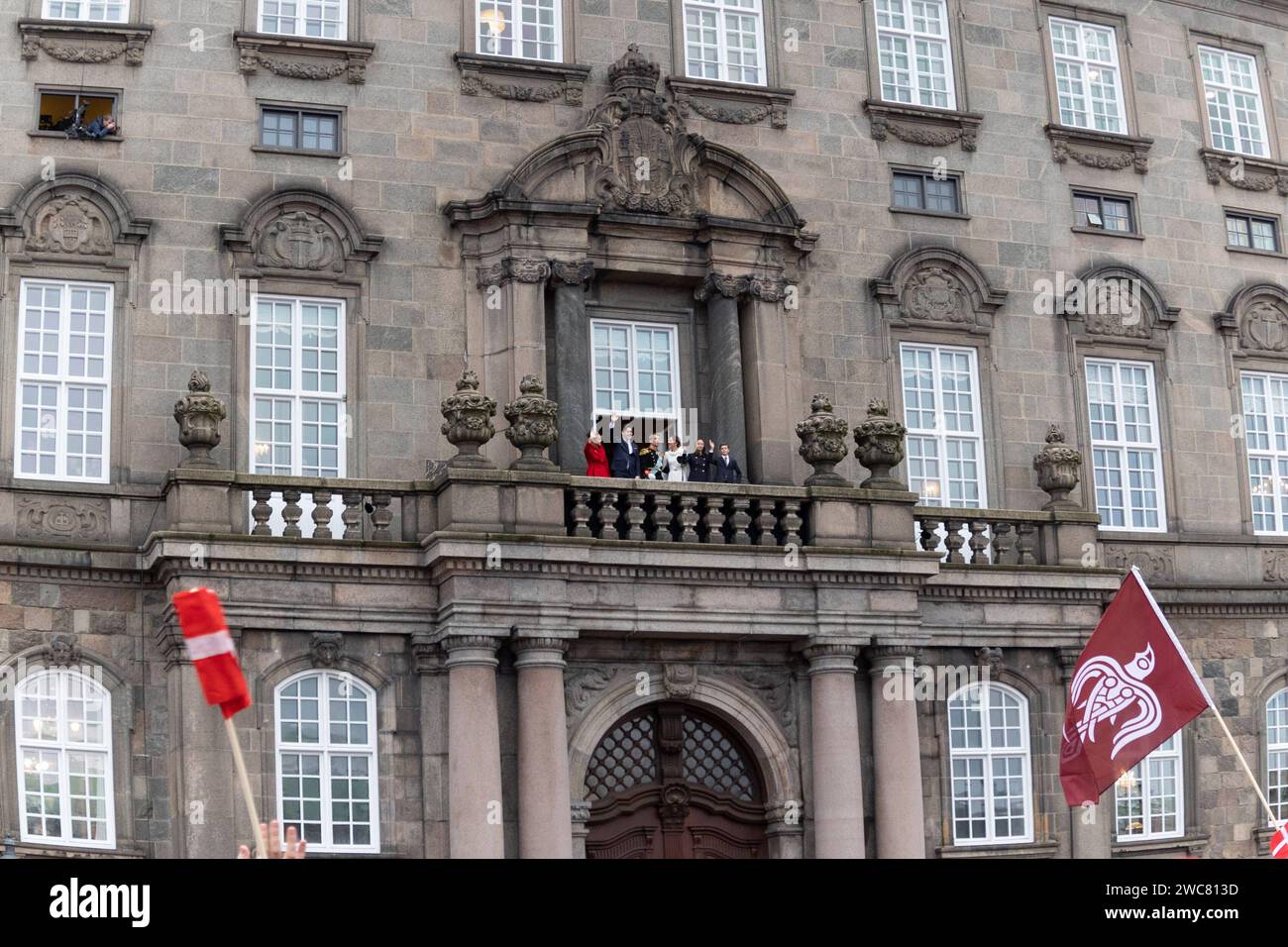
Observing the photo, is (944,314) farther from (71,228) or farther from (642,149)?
(71,228)

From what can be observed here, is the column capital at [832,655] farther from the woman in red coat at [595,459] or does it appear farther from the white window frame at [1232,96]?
the white window frame at [1232,96]

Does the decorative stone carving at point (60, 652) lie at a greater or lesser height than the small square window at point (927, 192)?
lesser

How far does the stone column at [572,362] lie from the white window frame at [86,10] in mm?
6295

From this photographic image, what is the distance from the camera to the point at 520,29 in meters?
27.1

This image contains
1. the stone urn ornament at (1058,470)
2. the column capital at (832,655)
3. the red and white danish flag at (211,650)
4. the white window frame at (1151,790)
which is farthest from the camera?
the white window frame at (1151,790)

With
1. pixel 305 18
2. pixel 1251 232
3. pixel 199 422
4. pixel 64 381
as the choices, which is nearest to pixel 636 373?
pixel 199 422

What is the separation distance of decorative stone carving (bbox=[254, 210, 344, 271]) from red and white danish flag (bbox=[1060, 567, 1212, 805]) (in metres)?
10.5

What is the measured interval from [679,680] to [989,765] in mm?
4713

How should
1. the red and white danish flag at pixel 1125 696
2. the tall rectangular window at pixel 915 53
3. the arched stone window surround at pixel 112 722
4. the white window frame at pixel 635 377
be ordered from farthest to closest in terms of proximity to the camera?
1. the tall rectangular window at pixel 915 53
2. the white window frame at pixel 635 377
3. the arched stone window surround at pixel 112 722
4. the red and white danish flag at pixel 1125 696

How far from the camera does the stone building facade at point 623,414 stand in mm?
22969

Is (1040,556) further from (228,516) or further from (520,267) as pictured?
(228,516)

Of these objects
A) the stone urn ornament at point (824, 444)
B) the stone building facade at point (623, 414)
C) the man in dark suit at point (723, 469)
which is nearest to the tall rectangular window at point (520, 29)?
the stone building facade at point (623, 414)

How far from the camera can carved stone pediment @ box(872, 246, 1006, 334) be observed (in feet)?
91.6

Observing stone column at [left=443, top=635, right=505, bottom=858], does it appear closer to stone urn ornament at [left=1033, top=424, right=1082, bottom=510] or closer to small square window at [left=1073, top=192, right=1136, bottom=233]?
stone urn ornament at [left=1033, top=424, right=1082, bottom=510]
